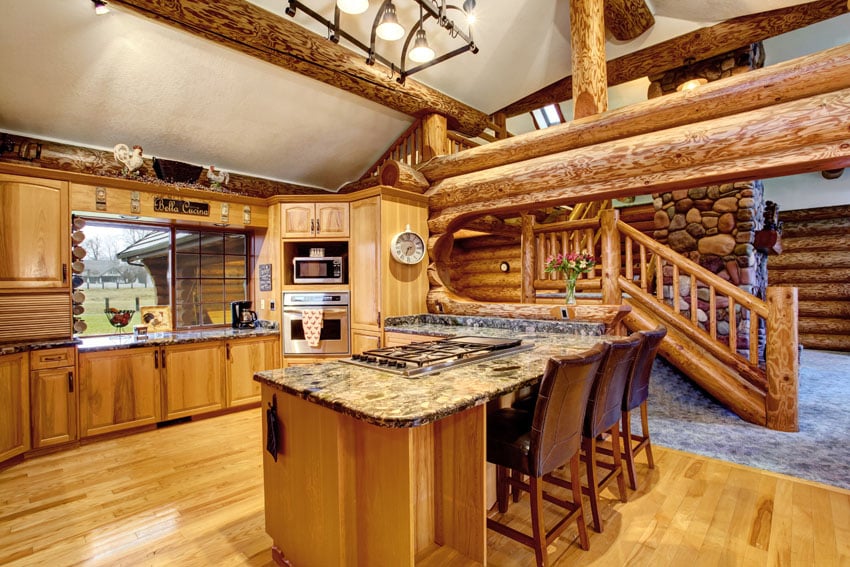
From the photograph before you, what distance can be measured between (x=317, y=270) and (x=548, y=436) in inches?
136

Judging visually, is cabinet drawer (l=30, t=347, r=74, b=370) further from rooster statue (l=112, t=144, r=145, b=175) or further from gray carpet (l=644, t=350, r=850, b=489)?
gray carpet (l=644, t=350, r=850, b=489)

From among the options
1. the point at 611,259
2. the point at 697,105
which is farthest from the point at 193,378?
the point at 697,105

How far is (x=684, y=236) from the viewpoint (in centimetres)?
479

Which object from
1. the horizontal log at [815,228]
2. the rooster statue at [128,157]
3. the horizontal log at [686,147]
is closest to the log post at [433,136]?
the horizontal log at [686,147]

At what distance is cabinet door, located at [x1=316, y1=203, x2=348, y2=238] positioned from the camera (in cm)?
457

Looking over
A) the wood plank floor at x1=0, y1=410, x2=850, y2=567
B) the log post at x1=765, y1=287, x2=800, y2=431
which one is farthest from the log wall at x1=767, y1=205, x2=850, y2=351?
the wood plank floor at x1=0, y1=410, x2=850, y2=567

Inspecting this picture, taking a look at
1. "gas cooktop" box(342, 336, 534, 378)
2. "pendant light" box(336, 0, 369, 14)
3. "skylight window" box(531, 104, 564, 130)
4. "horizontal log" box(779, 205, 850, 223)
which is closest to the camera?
"gas cooktop" box(342, 336, 534, 378)

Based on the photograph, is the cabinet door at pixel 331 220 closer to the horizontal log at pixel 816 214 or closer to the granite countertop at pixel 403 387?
the granite countertop at pixel 403 387

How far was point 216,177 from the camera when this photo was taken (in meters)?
4.50

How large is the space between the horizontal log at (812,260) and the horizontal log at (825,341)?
4.14ft

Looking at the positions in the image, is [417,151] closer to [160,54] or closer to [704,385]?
[160,54]

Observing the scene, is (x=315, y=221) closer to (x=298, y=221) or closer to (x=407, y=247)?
(x=298, y=221)

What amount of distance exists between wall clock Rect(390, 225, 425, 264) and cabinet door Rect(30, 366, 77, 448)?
9.88 feet

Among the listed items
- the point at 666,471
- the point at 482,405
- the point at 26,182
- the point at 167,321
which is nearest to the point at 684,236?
the point at 666,471
